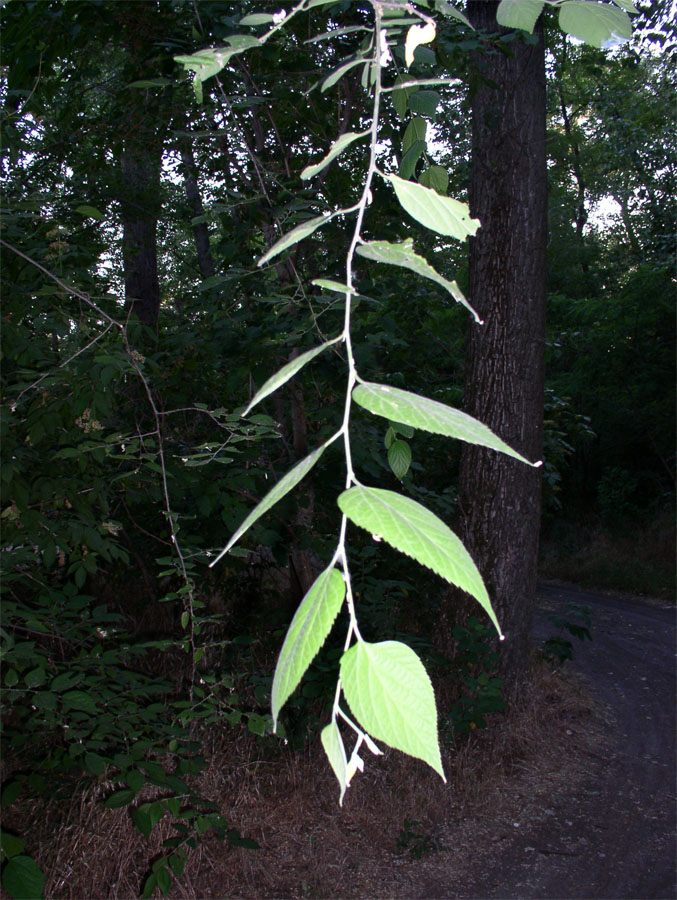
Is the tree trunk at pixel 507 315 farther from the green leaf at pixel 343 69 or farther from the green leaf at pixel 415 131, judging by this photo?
the green leaf at pixel 343 69

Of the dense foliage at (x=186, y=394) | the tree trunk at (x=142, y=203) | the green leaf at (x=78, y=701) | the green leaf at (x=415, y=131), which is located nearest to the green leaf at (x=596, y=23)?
the dense foliage at (x=186, y=394)

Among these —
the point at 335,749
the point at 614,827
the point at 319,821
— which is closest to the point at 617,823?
the point at 614,827

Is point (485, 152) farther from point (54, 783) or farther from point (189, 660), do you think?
point (54, 783)

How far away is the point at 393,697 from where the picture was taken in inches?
16.4

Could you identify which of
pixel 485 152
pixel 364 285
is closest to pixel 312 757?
pixel 364 285

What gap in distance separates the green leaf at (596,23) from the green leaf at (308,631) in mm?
641

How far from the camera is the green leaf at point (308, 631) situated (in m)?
0.43

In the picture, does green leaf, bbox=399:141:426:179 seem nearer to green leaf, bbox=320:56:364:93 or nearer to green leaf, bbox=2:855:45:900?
green leaf, bbox=320:56:364:93

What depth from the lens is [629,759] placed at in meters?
4.39

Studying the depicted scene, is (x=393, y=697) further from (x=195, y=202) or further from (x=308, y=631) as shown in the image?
(x=195, y=202)

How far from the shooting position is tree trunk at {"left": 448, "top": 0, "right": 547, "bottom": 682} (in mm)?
4227

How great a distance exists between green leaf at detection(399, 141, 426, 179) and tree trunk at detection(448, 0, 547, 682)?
130 inches

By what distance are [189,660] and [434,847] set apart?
1.68 meters

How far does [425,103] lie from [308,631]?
861 millimetres
